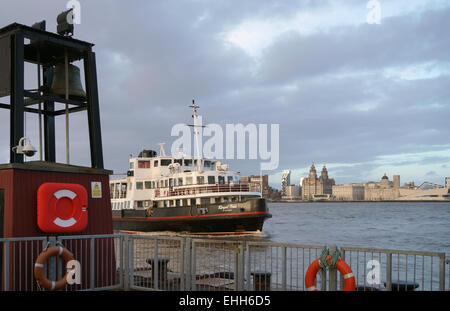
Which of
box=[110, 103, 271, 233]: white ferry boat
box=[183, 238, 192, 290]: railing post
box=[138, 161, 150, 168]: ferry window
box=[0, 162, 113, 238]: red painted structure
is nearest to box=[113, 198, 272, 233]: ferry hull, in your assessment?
box=[110, 103, 271, 233]: white ferry boat

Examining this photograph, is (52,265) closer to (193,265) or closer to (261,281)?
(193,265)

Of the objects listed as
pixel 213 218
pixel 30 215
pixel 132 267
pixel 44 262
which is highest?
pixel 30 215

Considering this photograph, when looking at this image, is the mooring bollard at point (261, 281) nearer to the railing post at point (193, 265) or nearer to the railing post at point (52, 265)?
the railing post at point (193, 265)

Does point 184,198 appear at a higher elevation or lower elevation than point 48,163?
lower

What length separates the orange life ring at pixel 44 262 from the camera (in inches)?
363

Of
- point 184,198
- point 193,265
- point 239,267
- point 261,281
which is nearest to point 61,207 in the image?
point 193,265

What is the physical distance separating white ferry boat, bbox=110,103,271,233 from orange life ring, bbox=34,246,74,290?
29.2m

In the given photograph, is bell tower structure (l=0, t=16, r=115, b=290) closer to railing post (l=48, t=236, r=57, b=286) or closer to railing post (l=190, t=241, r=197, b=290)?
railing post (l=48, t=236, r=57, b=286)

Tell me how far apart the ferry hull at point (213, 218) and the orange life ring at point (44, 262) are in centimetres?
2995

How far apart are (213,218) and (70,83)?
1130 inches

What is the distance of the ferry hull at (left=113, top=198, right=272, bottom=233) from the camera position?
39.3 meters

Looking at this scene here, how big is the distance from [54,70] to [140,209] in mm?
34961

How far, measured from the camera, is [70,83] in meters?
12.5
